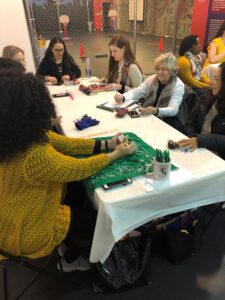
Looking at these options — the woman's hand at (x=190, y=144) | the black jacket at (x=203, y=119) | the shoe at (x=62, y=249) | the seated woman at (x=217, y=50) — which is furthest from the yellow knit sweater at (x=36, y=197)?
the seated woman at (x=217, y=50)

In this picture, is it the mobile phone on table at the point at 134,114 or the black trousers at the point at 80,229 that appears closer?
the black trousers at the point at 80,229

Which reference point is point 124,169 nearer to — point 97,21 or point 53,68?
point 53,68

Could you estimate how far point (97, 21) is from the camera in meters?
5.55

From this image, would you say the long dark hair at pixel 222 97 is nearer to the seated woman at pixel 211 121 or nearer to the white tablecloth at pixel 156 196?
the seated woman at pixel 211 121

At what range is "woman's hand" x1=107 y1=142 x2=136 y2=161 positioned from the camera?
3.85 ft

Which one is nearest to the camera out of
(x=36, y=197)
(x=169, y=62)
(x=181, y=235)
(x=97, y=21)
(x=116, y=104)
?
(x=36, y=197)

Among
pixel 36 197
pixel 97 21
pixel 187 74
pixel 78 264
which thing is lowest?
pixel 78 264

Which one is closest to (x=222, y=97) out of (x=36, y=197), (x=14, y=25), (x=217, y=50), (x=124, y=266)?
(x=124, y=266)

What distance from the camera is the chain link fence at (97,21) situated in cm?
441

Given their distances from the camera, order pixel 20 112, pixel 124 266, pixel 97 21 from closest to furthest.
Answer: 1. pixel 20 112
2. pixel 124 266
3. pixel 97 21

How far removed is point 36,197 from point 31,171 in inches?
5.2

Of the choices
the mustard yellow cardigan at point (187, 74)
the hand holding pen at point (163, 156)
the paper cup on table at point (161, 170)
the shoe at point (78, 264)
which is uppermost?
the hand holding pen at point (163, 156)

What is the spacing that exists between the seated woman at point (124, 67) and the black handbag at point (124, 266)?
161cm

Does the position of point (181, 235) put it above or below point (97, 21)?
below
